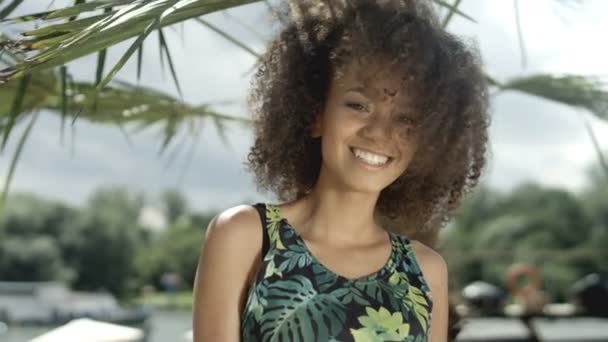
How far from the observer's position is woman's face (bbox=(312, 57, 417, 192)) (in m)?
1.22

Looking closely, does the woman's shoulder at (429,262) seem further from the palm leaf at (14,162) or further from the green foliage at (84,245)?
the green foliage at (84,245)

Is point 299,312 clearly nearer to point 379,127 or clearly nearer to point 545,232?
point 379,127

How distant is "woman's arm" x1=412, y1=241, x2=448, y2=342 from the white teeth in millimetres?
173

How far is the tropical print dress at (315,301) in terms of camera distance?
1.17 meters

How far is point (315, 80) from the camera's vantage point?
1.29 m

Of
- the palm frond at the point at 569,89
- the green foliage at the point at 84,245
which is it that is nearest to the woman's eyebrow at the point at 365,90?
the palm frond at the point at 569,89

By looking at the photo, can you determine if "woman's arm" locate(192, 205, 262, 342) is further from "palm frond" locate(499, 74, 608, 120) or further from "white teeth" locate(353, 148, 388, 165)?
"palm frond" locate(499, 74, 608, 120)

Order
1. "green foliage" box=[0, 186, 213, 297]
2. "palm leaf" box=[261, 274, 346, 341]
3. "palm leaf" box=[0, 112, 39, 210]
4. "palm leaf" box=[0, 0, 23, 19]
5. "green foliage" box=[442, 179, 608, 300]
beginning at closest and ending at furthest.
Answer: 1. "palm leaf" box=[261, 274, 346, 341]
2. "palm leaf" box=[0, 0, 23, 19]
3. "palm leaf" box=[0, 112, 39, 210]
4. "green foliage" box=[442, 179, 608, 300]
5. "green foliage" box=[0, 186, 213, 297]

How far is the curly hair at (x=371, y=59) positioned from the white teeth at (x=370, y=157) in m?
0.06

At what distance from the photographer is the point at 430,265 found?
1359 millimetres

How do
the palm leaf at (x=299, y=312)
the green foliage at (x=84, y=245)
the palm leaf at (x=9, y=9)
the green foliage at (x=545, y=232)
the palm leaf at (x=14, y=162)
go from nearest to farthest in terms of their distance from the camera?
1. the palm leaf at (x=299, y=312)
2. the palm leaf at (x=9, y=9)
3. the palm leaf at (x=14, y=162)
4. the green foliage at (x=545, y=232)
5. the green foliage at (x=84, y=245)

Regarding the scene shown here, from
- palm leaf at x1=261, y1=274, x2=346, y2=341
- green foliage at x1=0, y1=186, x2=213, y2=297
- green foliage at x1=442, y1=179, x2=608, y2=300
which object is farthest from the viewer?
green foliage at x1=0, y1=186, x2=213, y2=297

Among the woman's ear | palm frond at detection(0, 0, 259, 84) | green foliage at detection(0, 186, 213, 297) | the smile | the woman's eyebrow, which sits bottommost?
green foliage at detection(0, 186, 213, 297)

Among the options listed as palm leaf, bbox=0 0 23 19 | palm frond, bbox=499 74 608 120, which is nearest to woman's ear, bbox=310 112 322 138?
palm leaf, bbox=0 0 23 19
